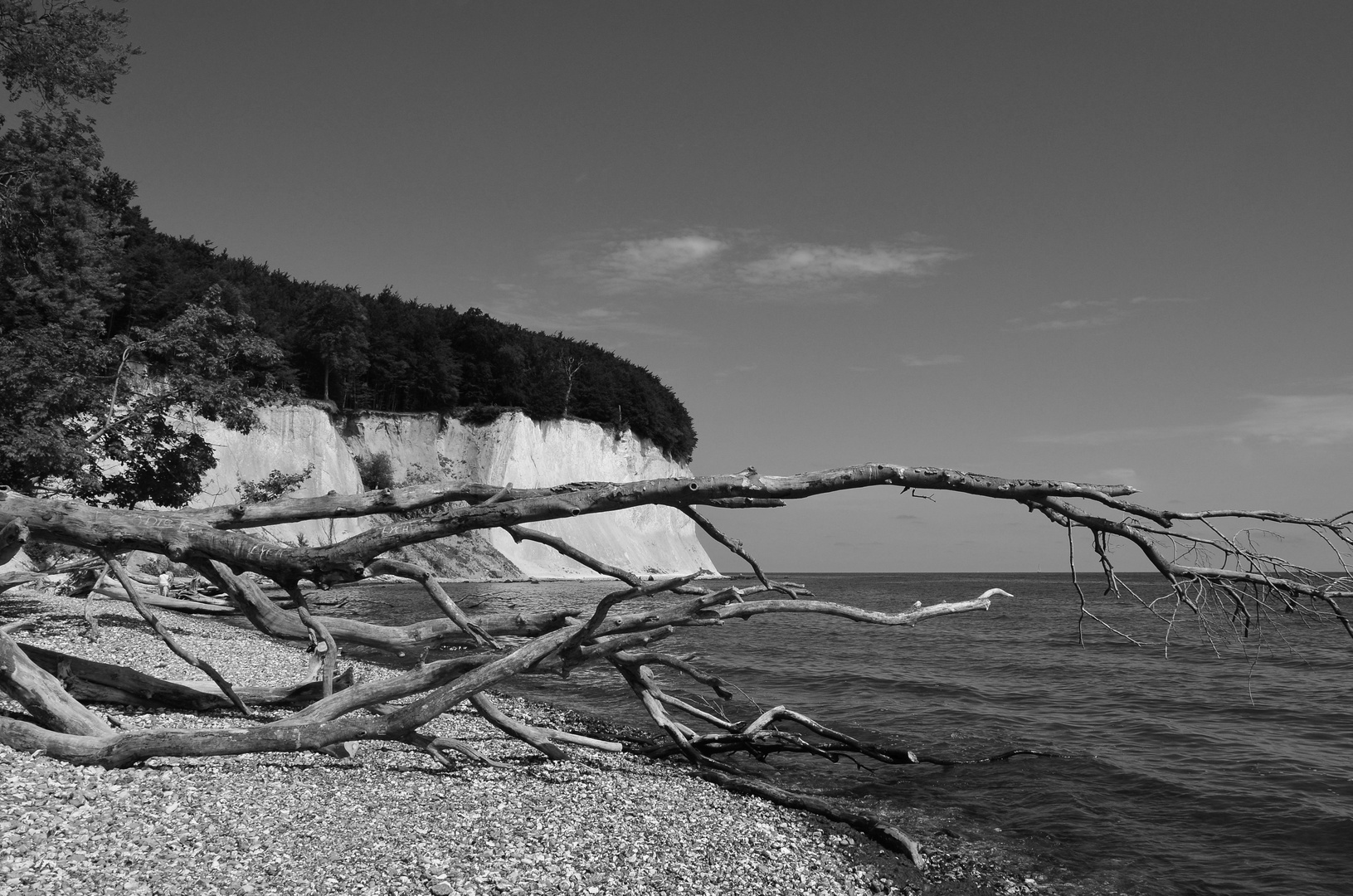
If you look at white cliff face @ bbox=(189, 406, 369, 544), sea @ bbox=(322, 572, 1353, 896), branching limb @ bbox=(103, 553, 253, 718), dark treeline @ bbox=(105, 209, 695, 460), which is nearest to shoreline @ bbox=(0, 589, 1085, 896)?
branching limb @ bbox=(103, 553, 253, 718)

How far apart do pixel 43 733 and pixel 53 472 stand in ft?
28.4

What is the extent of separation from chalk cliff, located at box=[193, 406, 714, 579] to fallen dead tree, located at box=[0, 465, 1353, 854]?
36.8 meters

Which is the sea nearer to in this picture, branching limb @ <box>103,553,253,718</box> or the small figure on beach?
the small figure on beach

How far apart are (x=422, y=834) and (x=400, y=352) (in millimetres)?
57423

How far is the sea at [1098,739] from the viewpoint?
8.12 metres

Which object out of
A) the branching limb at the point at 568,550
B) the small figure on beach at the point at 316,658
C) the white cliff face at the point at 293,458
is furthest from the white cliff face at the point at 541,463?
the branching limb at the point at 568,550

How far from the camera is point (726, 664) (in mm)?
20297

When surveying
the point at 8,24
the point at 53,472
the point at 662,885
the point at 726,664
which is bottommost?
the point at 726,664

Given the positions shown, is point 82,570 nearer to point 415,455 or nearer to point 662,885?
point 662,885

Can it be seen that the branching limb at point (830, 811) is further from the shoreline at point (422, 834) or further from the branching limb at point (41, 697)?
→ the branching limb at point (41, 697)

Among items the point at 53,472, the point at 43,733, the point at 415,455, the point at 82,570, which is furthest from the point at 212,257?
the point at 43,733

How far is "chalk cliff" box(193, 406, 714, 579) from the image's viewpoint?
1881 inches

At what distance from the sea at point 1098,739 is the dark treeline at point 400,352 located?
99.1 feet

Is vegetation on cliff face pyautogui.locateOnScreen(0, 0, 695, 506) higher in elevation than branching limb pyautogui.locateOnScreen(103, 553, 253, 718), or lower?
higher
